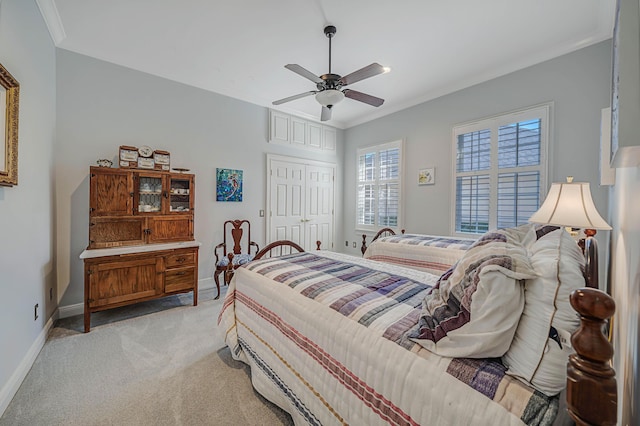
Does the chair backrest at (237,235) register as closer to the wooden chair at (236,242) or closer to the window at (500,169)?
the wooden chair at (236,242)

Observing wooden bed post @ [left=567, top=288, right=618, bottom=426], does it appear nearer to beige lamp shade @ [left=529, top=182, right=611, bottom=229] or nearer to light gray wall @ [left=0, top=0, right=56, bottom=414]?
beige lamp shade @ [left=529, top=182, right=611, bottom=229]

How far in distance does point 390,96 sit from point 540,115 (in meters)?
2.00

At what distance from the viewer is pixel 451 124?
13.2ft

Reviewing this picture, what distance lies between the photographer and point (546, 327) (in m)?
0.82

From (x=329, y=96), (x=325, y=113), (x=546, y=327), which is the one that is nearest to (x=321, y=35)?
(x=329, y=96)

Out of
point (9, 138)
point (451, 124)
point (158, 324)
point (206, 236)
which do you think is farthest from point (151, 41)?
point (451, 124)

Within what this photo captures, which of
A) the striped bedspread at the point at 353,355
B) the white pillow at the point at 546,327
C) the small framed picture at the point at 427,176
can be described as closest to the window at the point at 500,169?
the small framed picture at the point at 427,176

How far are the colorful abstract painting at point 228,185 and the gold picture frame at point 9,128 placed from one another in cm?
230

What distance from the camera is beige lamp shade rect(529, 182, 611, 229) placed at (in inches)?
74.6

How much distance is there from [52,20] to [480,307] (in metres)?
4.08

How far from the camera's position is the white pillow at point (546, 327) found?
785mm

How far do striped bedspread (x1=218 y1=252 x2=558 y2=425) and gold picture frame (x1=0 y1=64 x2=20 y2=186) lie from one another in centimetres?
159

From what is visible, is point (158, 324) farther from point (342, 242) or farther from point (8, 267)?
point (342, 242)

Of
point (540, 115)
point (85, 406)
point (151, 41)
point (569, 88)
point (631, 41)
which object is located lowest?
point (85, 406)
